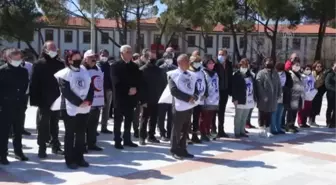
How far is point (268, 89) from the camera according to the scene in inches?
389

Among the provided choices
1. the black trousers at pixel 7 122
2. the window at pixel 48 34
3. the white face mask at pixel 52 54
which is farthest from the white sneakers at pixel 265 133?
the window at pixel 48 34

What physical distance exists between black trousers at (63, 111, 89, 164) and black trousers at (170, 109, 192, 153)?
1499mm

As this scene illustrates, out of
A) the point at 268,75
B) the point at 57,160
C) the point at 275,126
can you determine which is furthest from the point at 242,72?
the point at 57,160

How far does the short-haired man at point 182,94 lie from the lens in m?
7.48

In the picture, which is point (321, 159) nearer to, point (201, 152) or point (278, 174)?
point (278, 174)

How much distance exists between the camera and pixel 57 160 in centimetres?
751

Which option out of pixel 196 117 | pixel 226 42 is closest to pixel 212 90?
pixel 196 117

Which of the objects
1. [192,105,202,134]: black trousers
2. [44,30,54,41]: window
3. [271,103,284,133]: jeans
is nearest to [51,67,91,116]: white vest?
[192,105,202,134]: black trousers

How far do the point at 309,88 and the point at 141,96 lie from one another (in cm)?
497

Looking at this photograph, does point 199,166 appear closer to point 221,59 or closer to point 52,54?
point 52,54

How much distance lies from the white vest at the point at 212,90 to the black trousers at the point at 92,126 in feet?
7.29

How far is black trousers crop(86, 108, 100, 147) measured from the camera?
8.12 meters

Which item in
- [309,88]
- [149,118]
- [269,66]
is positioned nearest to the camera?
[149,118]

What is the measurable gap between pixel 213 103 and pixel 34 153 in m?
3.53
